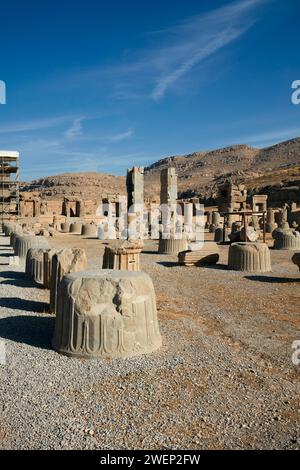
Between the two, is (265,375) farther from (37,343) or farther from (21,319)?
(21,319)

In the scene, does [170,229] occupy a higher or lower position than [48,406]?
higher

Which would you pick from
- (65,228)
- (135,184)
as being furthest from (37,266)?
(65,228)

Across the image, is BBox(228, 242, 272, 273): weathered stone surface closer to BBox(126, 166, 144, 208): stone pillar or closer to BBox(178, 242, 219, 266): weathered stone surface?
BBox(178, 242, 219, 266): weathered stone surface

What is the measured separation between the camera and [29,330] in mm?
5387

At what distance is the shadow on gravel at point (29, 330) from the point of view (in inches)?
195

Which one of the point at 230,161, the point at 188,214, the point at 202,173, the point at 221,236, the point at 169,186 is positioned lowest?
the point at 221,236

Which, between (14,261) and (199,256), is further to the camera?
(199,256)

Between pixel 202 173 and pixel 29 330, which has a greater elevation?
pixel 202 173

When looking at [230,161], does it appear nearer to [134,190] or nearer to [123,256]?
[134,190]

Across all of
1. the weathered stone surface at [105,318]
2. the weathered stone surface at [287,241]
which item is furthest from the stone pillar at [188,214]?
the weathered stone surface at [105,318]

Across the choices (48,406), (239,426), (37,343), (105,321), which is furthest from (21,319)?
(239,426)

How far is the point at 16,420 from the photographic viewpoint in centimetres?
312

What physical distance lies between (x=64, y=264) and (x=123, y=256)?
2054mm
